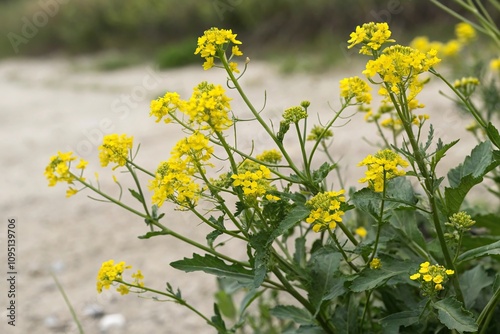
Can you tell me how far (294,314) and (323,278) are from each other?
0.10 meters

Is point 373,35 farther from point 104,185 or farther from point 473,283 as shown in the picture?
point 104,185

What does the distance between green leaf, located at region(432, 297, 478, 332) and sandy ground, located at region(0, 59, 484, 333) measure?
0.34 m

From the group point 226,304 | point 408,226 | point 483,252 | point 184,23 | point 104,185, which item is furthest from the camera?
point 184,23

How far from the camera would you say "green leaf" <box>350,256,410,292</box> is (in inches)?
45.4

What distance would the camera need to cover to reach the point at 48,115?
22.9 feet

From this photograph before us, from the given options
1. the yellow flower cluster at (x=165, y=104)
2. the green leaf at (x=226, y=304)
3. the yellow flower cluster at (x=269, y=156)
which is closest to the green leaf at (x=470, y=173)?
the yellow flower cluster at (x=269, y=156)

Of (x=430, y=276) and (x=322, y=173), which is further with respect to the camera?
(x=322, y=173)

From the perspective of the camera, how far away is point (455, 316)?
43.0 inches

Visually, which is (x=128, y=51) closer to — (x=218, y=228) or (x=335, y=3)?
(x=335, y=3)

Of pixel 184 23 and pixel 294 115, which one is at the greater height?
pixel 184 23

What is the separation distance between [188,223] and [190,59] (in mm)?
5396

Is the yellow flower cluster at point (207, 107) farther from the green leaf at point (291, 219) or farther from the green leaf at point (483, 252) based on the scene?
the green leaf at point (483, 252)

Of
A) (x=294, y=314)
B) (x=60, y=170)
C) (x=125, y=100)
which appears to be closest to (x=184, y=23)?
(x=125, y=100)

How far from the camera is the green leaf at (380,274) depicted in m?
1.15
